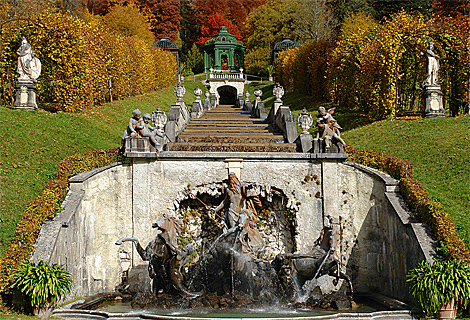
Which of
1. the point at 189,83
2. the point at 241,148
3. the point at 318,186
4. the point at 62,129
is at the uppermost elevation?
the point at 189,83

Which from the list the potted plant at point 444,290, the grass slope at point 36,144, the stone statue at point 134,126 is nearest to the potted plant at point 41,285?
the grass slope at point 36,144

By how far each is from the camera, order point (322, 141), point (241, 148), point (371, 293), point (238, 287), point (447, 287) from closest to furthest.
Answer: point (447, 287) < point (238, 287) < point (371, 293) < point (322, 141) < point (241, 148)

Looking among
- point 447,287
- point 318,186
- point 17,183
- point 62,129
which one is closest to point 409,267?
point 447,287

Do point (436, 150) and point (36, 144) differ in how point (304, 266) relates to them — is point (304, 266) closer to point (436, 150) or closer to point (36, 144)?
point (436, 150)

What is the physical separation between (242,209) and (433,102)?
13.2m

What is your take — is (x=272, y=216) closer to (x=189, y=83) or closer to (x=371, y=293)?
(x=371, y=293)

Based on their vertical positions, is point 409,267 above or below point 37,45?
below

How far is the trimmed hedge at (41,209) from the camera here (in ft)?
34.2

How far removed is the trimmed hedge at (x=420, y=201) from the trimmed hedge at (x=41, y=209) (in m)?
8.56

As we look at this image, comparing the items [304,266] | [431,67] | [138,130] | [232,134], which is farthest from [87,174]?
[431,67]

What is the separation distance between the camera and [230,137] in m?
16.9

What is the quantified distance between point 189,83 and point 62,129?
106ft

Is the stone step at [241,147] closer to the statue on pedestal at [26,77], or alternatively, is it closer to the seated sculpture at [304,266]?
the seated sculpture at [304,266]

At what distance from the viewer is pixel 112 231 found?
14.2 meters
